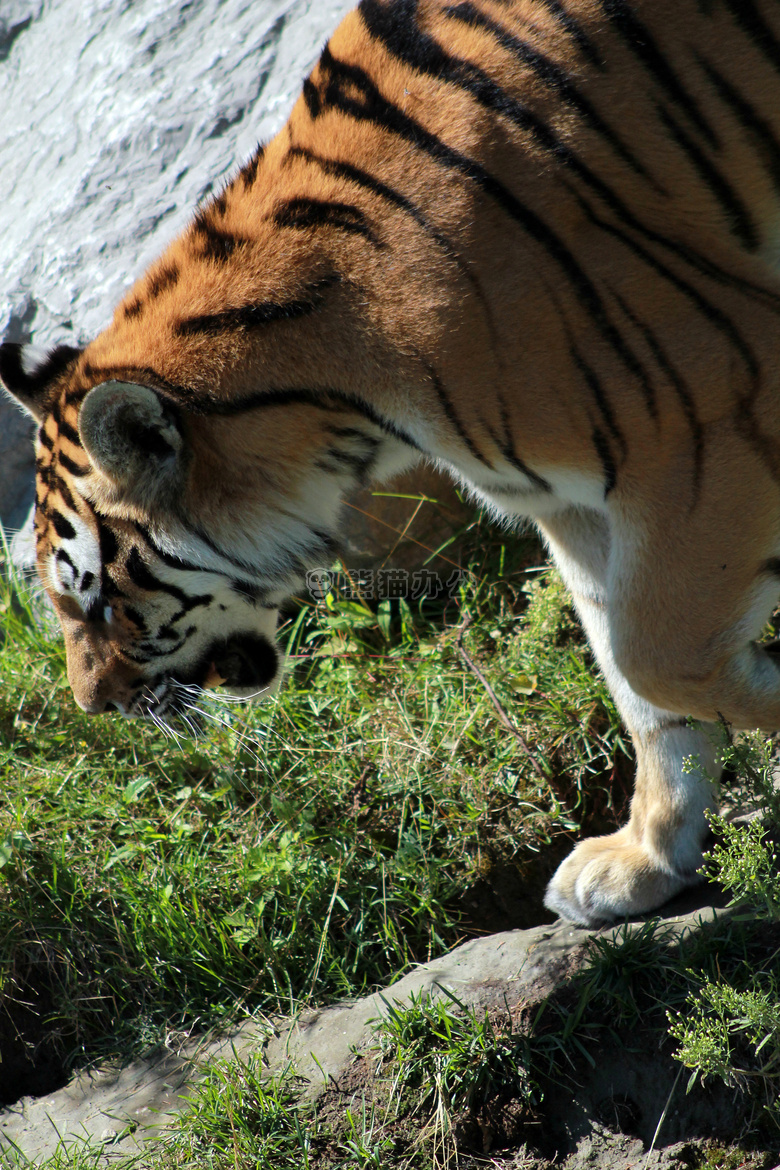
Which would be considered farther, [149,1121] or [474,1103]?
[149,1121]

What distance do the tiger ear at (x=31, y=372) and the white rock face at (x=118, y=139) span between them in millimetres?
1518

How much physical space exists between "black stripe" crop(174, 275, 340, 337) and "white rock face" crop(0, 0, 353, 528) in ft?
6.37

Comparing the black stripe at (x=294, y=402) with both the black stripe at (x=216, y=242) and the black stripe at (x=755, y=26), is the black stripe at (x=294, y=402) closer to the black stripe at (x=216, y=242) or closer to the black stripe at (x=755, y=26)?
the black stripe at (x=216, y=242)

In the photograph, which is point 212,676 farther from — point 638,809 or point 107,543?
point 638,809

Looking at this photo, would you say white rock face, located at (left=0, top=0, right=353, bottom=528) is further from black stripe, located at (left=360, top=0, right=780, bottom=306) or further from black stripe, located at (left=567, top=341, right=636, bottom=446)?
black stripe, located at (left=567, top=341, right=636, bottom=446)

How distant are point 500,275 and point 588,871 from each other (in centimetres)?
144

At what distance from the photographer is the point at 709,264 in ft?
6.49

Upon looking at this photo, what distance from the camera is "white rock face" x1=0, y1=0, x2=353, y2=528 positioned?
156 inches

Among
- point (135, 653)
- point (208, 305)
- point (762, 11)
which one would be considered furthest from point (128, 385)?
point (762, 11)

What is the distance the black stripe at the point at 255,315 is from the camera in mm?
2068

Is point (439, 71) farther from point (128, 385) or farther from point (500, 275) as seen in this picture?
point (128, 385)

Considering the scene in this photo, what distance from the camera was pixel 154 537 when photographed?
7.32 feet

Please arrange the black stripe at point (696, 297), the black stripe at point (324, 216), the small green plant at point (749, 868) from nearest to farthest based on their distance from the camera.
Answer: the small green plant at point (749, 868)
the black stripe at point (696, 297)
the black stripe at point (324, 216)

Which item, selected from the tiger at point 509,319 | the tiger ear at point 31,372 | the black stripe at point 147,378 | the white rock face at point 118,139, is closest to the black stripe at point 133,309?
the tiger at point 509,319
